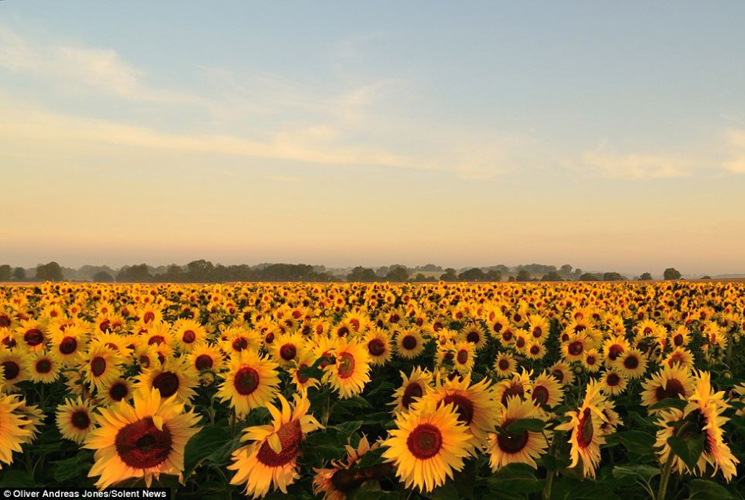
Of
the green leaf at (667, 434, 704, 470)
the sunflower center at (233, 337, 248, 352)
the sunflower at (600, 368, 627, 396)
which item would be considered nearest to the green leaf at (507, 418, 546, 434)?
the green leaf at (667, 434, 704, 470)

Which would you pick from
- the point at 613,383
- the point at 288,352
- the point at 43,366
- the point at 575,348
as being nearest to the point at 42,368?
the point at 43,366

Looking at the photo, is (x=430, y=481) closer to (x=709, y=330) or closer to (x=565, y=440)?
(x=565, y=440)

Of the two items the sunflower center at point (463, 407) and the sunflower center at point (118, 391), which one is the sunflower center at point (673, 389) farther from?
the sunflower center at point (118, 391)

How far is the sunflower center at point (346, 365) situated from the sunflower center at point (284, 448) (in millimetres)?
3011

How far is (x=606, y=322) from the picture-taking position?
16266 millimetres

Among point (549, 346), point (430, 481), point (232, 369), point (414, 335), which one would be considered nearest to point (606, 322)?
point (549, 346)

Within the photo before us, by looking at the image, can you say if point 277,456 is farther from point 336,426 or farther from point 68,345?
point 68,345

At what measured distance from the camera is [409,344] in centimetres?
1181

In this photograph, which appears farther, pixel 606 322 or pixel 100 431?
pixel 606 322

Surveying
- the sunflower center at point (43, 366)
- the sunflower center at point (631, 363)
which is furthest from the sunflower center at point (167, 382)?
the sunflower center at point (631, 363)

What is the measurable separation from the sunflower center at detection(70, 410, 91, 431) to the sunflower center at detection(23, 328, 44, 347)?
4.00 metres

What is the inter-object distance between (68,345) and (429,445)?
801 cm

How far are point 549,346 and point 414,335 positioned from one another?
675 cm

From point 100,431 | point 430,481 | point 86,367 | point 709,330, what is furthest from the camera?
point 709,330
